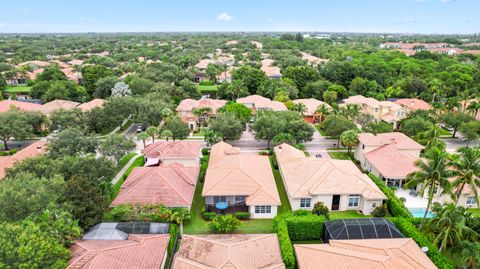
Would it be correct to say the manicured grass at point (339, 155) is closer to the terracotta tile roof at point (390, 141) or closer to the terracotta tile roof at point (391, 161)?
the terracotta tile roof at point (390, 141)

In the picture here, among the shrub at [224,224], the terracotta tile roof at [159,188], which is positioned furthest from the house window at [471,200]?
the terracotta tile roof at [159,188]

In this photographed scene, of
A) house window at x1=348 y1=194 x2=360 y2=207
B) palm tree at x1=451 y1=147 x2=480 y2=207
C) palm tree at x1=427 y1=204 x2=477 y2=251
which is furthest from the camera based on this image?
house window at x1=348 y1=194 x2=360 y2=207

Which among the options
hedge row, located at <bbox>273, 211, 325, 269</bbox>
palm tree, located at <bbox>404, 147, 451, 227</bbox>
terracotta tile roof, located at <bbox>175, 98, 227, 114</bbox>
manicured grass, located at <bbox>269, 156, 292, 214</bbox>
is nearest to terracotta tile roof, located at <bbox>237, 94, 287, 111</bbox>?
terracotta tile roof, located at <bbox>175, 98, 227, 114</bbox>

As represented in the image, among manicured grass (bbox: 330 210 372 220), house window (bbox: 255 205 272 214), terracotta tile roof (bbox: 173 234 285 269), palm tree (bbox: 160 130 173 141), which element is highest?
palm tree (bbox: 160 130 173 141)

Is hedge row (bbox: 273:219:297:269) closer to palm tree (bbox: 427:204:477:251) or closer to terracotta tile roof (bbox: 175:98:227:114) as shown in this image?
palm tree (bbox: 427:204:477:251)

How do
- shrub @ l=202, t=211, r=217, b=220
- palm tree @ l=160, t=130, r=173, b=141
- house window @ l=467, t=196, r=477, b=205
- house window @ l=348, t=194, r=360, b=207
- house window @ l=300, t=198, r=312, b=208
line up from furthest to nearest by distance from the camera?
palm tree @ l=160, t=130, r=173, b=141
house window @ l=467, t=196, r=477, b=205
house window @ l=348, t=194, r=360, b=207
house window @ l=300, t=198, r=312, b=208
shrub @ l=202, t=211, r=217, b=220

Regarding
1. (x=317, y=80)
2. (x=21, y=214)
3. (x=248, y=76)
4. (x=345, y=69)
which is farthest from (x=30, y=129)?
(x=345, y=69)

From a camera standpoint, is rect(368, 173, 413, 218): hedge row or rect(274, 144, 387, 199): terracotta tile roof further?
rect(274, 144, 387, 199): terracotta tile roof

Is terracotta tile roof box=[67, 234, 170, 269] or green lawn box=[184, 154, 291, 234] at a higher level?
terracotta tile roof box=[67, 234, 170, 269]
